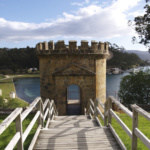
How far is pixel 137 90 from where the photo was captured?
51.1ft

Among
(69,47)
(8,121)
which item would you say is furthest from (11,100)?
(8,121)

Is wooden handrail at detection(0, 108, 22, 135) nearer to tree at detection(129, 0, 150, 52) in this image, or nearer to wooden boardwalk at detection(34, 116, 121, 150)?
wooden boardwalk at detection(34, 116, 121, 150)

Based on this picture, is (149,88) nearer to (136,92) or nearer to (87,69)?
(136,92)

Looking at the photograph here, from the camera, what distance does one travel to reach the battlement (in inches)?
411

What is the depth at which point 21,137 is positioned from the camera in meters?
2.78

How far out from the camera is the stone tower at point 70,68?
34.6 feet

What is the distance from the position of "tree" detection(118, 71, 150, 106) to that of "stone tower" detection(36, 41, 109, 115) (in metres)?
5.55

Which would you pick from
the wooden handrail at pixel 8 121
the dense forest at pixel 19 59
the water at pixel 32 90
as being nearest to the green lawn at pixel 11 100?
the water at pixel 32 90

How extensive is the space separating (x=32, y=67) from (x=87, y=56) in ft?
207

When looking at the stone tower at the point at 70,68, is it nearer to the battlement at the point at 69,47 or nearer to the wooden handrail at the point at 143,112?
the battlement at the point at 69,47

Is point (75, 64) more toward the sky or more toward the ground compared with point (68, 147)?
more toward the sky

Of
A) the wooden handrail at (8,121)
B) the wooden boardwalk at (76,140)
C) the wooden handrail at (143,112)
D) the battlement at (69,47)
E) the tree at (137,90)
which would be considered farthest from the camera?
the tree at (137,90)

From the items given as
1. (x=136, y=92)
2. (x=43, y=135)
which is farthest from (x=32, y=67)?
(x=43, y=135)

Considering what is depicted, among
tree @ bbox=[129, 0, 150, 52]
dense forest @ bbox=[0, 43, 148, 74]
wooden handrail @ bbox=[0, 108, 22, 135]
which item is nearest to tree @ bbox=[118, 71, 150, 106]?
tree @ bbox=[129, 0, 150, 52]
